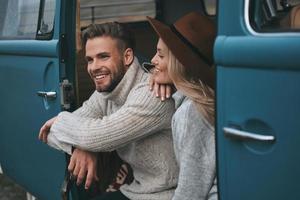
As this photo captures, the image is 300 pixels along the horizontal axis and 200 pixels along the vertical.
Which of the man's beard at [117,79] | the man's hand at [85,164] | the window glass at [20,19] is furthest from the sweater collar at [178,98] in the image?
the window glass at [20,19]

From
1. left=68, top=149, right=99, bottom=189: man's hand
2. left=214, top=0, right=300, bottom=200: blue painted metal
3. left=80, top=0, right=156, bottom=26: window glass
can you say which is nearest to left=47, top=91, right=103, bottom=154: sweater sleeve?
left=68, top=149, right=99, bottom=189: man's hand

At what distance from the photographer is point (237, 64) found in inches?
74.5

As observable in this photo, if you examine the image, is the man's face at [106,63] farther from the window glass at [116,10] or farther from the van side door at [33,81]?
the window glass at [116,10]

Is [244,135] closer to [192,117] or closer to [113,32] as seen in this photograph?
[192,117]

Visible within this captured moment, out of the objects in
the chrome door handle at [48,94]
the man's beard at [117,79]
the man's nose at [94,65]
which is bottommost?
the chrome door handle at [48,94]

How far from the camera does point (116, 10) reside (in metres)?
6.13

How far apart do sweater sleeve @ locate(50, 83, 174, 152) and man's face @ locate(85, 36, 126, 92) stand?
0.41ft

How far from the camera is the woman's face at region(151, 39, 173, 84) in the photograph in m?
2.31

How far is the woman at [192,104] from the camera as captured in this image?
83.8 inches

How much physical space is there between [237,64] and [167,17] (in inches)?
99.9

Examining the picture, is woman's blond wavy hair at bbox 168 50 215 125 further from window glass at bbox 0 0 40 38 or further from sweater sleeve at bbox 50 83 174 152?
window glass at bbox 0 0 40 38

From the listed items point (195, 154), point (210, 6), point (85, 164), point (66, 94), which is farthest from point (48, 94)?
point (210, 6)

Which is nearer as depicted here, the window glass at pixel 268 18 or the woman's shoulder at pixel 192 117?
the window glass at pixel 268 18

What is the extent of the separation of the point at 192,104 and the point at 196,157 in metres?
0.19
